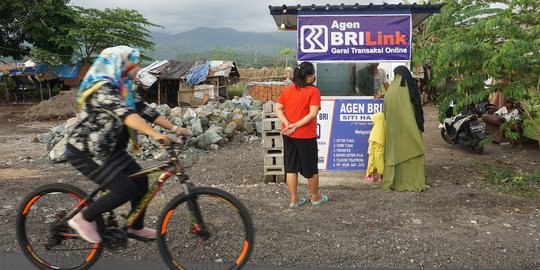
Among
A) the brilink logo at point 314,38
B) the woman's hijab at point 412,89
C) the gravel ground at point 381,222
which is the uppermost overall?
the brilink logo at point 314,38

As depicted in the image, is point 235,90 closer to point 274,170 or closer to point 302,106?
point 274,170

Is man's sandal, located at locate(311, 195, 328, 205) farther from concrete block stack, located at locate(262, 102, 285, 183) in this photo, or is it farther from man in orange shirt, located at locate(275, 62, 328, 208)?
concrete block stack, located at locate(262, 102, 285, 183)

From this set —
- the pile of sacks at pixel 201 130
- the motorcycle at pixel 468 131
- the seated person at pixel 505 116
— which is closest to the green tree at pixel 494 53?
the motorcycle at pixel 468 131

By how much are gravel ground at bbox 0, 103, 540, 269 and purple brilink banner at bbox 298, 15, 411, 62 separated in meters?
1.91

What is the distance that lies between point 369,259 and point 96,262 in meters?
2.40

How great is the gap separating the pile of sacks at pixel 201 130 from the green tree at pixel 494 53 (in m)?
5.73

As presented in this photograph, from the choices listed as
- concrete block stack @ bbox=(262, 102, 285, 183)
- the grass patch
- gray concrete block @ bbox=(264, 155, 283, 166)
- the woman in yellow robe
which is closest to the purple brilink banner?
the woman in yellow robe

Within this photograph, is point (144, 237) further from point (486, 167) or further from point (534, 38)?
point (486, 167)

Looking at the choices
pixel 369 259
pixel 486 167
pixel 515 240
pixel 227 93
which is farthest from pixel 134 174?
pixel 227 93

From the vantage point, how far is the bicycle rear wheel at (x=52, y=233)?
3.70 metres

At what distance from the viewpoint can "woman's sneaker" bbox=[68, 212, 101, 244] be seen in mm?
3520

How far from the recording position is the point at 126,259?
4137 mm

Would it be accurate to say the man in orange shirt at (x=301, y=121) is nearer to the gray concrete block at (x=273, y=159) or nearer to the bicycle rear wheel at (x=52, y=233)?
the gray concrete block at (x=273, y=159)

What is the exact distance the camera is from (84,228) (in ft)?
11.5
